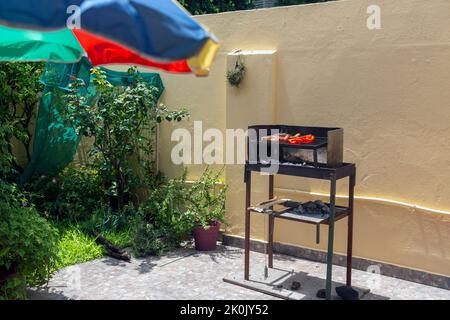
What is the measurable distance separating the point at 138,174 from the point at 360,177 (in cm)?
323

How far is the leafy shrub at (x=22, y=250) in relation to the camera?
4059 millimetres

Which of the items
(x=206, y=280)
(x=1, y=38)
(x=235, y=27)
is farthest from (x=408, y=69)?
(x=1, y=38)

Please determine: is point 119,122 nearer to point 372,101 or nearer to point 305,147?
point 305,147

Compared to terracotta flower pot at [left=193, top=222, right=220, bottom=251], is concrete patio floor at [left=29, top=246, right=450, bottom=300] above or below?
below

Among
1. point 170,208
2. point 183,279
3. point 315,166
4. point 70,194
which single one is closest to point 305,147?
point 315,166

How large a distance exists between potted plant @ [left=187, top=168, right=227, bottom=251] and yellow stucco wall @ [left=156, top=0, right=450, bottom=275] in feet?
0.81

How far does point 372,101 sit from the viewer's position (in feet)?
17.0

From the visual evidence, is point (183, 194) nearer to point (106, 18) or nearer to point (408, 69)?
point (408, 69)

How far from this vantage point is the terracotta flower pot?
20.0ft

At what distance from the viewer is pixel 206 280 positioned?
516cm

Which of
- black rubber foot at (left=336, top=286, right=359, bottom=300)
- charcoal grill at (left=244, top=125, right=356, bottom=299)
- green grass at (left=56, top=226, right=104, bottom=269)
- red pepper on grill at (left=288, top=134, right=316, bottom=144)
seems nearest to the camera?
charcoal grill at (left=244, top=125, right=356, bottom=299)

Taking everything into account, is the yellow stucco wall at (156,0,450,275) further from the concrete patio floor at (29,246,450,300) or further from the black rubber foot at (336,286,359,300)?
the black rubber foot at (336,286,359,300)

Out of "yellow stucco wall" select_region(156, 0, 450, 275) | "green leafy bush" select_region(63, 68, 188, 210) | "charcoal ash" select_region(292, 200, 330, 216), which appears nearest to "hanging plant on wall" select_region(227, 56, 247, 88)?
"yellow stucco wall" select_region(156, 0, 450, 275)

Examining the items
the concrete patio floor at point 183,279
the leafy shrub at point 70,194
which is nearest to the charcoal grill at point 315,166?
the concrete patio floor at point 183,279
